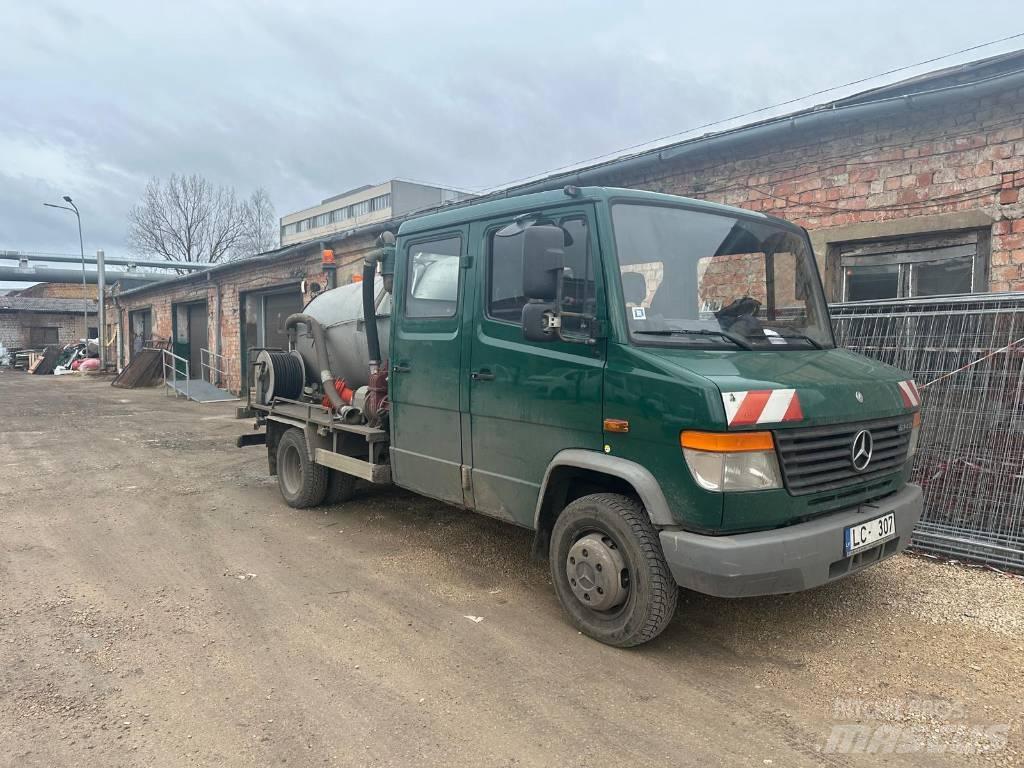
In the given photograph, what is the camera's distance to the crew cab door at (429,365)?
A: 4.37 m

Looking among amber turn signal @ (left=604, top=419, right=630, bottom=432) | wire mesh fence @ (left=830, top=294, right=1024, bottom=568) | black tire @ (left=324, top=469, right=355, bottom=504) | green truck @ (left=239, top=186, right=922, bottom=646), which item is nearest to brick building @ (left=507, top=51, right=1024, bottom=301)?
wire mesh fence @ (left=830, top=294, right=1024, bottom=568)

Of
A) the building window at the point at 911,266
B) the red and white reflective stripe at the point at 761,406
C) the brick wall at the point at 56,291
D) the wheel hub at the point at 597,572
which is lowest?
the wheel hub at the point at 597,572

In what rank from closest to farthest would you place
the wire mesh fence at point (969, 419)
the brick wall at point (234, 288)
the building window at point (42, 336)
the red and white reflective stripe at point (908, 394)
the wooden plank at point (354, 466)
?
the red and white reflective stripe at point (908, 394)
the wire mesh fence at point (969, 419)
the wooden plank at point (354, 466)
the brick wall at point (234, 288)
the building window at point (42, 336)

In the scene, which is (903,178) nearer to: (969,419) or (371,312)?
(969,419)

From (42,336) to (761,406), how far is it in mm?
49533

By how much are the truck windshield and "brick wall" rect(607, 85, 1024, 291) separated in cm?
247

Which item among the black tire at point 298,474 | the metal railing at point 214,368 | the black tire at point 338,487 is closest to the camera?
the black tire at point 298,474

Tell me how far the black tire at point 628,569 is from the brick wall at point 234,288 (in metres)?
9.24

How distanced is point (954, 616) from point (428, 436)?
11.0ft

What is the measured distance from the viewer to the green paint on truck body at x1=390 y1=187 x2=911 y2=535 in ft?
10.0

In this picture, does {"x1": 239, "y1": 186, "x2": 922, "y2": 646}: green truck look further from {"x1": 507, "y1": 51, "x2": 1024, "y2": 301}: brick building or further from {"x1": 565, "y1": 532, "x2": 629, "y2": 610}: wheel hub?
{"x1": 507, "y1": 51, "x2": 1024, "y2": 301}: brick building

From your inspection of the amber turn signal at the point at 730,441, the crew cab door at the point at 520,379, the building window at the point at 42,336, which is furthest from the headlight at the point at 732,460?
Answer: the building window at the point at 42,336

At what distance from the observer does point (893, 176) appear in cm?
609

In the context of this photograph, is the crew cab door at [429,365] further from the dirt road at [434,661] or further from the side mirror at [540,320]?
the side mirror at [540,320]
